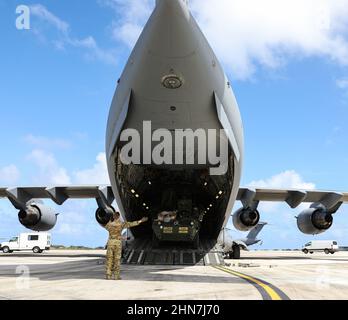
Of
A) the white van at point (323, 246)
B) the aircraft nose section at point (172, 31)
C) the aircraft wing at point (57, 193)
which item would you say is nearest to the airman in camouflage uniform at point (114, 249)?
the aircraft nose section at point (172, 31)

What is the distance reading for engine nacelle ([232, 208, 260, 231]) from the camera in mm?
18891

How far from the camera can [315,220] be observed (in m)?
20.2

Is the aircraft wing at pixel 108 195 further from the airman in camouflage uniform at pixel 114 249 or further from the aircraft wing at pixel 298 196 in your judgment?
the airman in camouflage uniform at pixel 114 249

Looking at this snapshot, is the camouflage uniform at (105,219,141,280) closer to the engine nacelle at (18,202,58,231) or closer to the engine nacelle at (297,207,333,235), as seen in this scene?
the engine nacelle at (18,202,58,231)

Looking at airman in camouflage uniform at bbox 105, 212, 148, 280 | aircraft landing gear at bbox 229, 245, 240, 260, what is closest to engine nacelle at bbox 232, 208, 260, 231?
aircraft landing gear at bbox 229, 245, 240, 260

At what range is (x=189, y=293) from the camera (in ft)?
17.7

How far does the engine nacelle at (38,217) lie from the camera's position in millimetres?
20484

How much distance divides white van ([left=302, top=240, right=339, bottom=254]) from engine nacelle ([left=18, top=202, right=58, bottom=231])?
35214 millimetres

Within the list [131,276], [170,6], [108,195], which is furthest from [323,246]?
[170,6]

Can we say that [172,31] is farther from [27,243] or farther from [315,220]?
[27,243]
